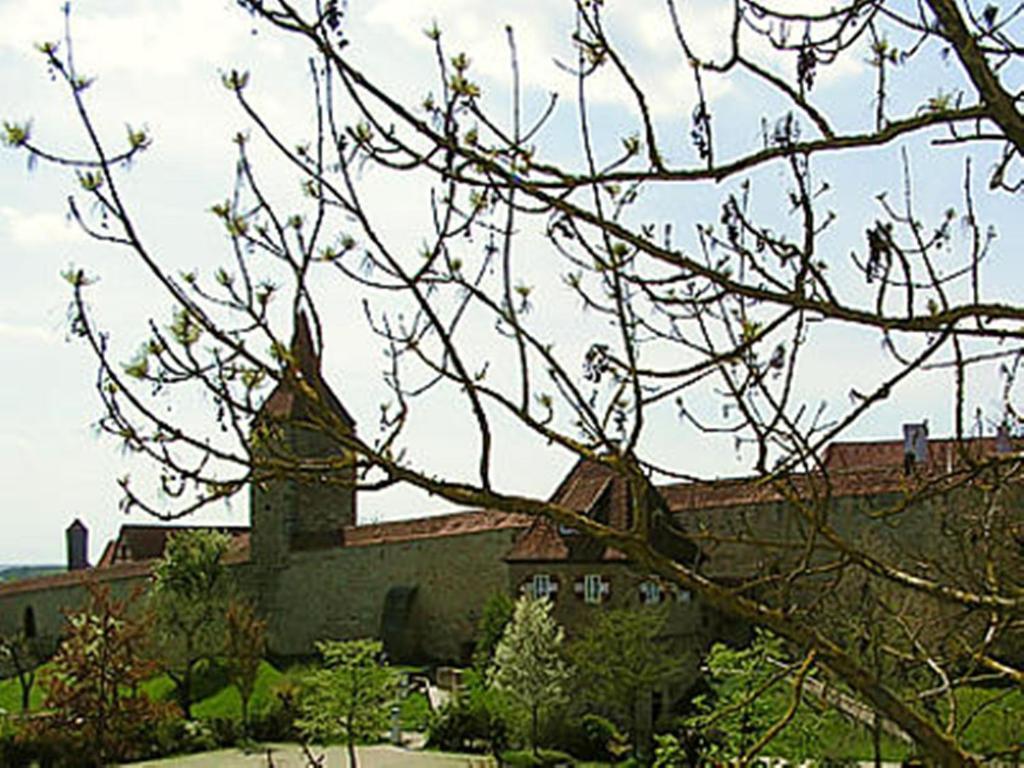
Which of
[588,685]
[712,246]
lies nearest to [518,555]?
[588,685]

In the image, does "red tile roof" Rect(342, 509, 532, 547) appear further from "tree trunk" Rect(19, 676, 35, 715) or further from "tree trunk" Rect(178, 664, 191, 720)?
"tree trunk" Rect(19, 676, 35, 715)

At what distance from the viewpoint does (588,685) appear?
19.9 m

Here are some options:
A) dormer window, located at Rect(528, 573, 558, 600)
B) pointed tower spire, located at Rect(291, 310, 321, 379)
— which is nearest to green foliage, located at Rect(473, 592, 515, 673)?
dormer window, located at Rect(528, 573, 558, 600)

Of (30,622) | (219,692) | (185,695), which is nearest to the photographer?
(185,695)

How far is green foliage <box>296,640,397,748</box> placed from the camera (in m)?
18.5

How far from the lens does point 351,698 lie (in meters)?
18.7

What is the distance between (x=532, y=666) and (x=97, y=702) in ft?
18.6

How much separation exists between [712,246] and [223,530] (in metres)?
35.7

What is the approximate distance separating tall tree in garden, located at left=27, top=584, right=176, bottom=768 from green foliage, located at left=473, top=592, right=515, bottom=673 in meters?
5.05

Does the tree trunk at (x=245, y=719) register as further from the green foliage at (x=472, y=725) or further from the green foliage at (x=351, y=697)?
the green foliage at (x=472, y=725)

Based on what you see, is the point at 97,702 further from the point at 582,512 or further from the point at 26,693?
the point at 582,512

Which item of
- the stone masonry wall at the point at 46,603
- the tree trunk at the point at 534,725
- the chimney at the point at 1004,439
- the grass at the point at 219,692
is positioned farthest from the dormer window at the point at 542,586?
the chimney at the point at 1004,439

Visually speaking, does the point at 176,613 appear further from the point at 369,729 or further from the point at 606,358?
the point at 606,358

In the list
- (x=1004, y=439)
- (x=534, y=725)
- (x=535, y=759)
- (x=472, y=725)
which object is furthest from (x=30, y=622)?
(x=1004, y=439)
